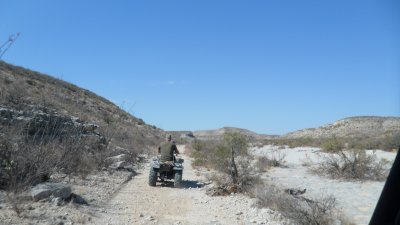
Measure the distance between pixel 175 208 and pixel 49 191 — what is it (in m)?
3.34

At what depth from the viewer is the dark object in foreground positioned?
10.3 ft

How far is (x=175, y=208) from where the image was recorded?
11258 millimetres

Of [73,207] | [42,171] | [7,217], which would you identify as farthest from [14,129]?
[7,217]

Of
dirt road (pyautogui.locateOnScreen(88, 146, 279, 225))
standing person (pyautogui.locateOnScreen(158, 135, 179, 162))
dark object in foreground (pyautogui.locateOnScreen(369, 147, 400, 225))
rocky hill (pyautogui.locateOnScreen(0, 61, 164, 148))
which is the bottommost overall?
dirt road (pyautogui.locateOnScreen(88, 146, 279, 225))

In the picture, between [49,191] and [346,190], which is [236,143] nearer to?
[346,190]

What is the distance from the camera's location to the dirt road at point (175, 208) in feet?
Answer: 31.9

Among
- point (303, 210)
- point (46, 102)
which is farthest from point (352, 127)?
point (303, 210)

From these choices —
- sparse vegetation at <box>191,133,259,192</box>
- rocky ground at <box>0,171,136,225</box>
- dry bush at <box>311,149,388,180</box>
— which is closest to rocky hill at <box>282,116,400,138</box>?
dry bush at <box>311,149,388,180</box>

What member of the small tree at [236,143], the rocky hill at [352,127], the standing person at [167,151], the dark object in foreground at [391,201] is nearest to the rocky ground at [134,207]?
the standing person at [167,151]

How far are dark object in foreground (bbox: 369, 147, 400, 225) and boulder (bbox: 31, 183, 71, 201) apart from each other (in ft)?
26.2

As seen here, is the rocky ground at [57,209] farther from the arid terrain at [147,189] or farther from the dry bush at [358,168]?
the dry bush at [358,168]

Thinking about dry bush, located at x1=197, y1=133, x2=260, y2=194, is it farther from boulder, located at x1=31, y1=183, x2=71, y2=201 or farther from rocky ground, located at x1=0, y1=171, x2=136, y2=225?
boulder, located at x1=31, y1=183, x2=71, y2=201

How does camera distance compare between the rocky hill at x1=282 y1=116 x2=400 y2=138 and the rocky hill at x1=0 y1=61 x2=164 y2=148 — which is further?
the rocky hill at x1=282 y1=116 x2=400 y2=138

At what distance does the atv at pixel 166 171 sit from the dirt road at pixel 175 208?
0.44 m
